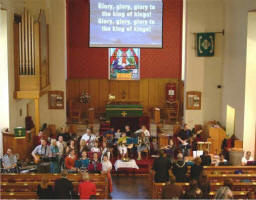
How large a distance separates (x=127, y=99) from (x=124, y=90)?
1.65 feet

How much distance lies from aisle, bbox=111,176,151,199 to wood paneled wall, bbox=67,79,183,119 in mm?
8741

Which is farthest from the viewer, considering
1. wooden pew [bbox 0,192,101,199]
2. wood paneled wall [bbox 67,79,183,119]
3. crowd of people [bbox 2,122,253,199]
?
wood paneled wall [bbox 67,79,183,119]

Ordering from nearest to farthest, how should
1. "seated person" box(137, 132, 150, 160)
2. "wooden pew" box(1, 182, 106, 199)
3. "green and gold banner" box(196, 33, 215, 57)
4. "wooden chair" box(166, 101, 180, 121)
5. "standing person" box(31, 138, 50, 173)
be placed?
"wooden pew" box(1, 182, 106, 199), "standing person" box(31, 138, 50, 173), "seated person" box(137, 132, 150, 160), "green and gold banner" box(196, 33, 215, 57), "wooden chair" box(166, 101, 180, 121)

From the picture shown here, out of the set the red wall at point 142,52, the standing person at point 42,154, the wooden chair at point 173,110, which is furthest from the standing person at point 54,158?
the red wall at point 142,52

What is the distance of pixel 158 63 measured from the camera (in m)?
22.2

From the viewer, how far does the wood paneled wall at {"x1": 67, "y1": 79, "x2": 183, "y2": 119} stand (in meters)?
21.8

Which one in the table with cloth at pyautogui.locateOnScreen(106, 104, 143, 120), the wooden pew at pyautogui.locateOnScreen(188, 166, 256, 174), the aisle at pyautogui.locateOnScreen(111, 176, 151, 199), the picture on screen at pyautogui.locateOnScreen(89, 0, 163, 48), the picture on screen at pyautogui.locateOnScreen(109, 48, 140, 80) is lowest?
the aisle at pyautogui.locateOnScreen(111, 176, 151, 199)

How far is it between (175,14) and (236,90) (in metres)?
7.59

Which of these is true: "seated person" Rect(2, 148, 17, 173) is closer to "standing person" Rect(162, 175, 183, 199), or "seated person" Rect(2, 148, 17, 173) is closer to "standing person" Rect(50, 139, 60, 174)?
"standing person" Rect(50, 139, 60, 174)

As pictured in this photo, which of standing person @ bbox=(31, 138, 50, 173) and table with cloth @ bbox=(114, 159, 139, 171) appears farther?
table with cloth @ bbox=(114, 159, 139, 171)

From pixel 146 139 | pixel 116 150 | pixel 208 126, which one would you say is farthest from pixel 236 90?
pixel 116 150

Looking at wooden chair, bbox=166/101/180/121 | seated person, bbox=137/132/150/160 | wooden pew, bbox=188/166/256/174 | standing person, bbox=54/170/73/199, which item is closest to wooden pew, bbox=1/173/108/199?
standing person, bbox=54/170/73/199

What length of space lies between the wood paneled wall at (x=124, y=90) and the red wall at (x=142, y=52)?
0.35 m

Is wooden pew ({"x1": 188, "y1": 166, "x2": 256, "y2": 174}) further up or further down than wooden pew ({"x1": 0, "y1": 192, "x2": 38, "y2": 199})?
further up
